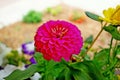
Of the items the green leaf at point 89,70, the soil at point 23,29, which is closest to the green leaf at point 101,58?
the green leaf at point 89,70

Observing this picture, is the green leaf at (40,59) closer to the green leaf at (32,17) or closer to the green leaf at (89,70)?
the green leaf at (89,70)

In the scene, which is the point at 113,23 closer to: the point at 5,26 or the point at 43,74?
the point at 43,74

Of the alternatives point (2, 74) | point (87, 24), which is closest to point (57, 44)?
point (2, 74)

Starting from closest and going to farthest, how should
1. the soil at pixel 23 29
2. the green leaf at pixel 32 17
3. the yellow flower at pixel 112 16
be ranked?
1. the yellow flower at pixel 112 16
2. the soil at pixel 23 29
3. the green leaf at pixel 32 17

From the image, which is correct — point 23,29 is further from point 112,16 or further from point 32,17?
point 112,16

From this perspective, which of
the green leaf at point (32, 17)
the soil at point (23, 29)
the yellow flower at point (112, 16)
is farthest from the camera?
the green leaf at point (32, 17)

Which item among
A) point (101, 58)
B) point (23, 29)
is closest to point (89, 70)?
point (101, 58)

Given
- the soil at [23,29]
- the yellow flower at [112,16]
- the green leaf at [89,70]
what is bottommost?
the green leaf at [89,70]

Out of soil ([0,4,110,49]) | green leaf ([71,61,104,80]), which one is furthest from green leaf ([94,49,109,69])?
soil ([0,4,110,49])
